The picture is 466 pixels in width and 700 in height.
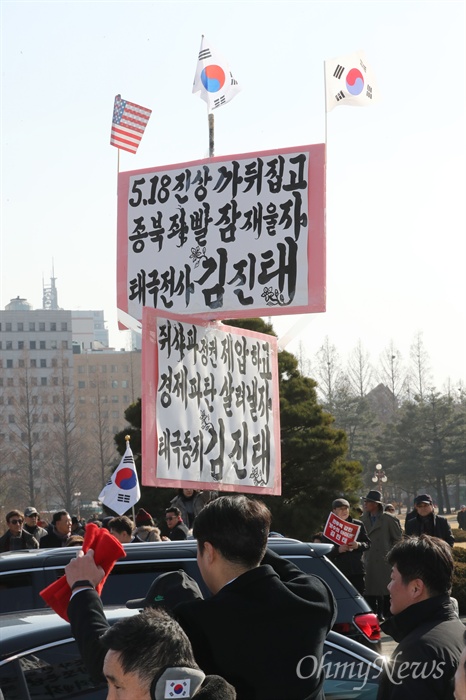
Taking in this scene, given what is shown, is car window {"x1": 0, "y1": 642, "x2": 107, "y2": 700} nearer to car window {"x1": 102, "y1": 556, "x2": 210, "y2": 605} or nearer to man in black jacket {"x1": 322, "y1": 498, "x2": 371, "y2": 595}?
car window {"x1": 102, "y1": 556, "x2": 210, "y2": 605}

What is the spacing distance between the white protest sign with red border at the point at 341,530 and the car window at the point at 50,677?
25.2 ft

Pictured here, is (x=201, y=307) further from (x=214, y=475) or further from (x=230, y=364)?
(x=214, y=475)

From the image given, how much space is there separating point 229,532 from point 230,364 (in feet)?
21.3

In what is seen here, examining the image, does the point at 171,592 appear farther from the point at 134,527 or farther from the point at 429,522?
the point at 429,522

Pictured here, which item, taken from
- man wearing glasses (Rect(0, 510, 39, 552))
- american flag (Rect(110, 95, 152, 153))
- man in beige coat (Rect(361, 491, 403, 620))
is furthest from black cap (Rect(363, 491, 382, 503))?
american flag (Rect(110, 95, 152, 153))

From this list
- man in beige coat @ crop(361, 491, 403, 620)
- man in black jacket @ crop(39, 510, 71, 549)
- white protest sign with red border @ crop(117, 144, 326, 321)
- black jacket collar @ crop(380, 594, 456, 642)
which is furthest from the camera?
man in beige coat @ crop(361, 491, 403, 620)

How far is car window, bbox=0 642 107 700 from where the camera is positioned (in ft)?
14.3

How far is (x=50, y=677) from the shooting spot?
4453mm

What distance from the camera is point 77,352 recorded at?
15838 centimetres

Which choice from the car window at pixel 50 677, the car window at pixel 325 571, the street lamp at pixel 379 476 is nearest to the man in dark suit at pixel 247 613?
the car window at pixel 50 677

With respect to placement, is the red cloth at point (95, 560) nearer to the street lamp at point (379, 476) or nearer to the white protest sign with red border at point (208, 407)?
the white protest sign with red border at point (208, 407)

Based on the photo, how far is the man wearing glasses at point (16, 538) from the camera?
13.1 meters

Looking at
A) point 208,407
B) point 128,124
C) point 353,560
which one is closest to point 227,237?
point 208,407

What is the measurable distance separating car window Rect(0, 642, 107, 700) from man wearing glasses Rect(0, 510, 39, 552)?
8846 millimetres
